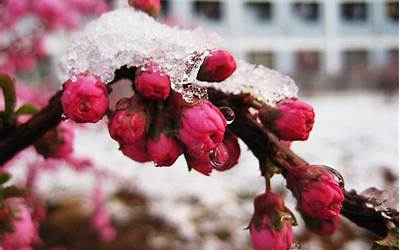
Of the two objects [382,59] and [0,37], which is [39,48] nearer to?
[0,37]

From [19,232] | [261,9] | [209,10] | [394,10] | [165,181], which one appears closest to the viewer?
[19,232]

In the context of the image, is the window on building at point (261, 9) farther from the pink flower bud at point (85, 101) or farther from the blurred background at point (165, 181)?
the pink flower bud at point (85, 101)

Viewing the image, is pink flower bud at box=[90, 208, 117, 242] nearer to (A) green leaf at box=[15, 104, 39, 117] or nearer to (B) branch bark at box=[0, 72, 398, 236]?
(A) green leaf at box=[15, 104, 39, 117]

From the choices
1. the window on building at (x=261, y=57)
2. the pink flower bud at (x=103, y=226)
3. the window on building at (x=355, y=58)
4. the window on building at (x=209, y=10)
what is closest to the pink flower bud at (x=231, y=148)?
the pink flower bud at (x=103, y=226)

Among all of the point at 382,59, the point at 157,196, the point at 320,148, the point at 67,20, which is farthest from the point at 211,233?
the point at 382,59

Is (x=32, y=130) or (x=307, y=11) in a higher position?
(x=32, y=130)

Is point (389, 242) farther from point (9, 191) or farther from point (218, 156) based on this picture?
point (9, 191)

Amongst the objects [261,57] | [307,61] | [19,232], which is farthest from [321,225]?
[307,61]

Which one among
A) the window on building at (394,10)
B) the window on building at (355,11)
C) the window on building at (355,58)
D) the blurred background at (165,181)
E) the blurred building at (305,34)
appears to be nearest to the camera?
the window on building at (394,10)
